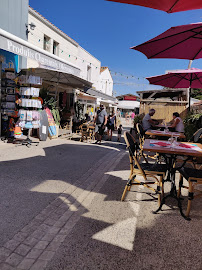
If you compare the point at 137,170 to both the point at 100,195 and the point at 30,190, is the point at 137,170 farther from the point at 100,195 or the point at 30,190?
the point at 30,190

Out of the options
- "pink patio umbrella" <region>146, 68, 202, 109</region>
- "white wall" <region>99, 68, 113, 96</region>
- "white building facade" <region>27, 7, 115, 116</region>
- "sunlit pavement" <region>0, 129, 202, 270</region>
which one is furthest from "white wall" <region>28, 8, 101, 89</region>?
"sunlit pavement" <region>0, 129, 202, 270</region>

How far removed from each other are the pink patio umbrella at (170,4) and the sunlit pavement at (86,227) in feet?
8.41

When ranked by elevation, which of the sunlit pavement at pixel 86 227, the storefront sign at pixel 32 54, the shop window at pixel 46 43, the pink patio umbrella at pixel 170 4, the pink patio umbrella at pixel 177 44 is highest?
the shop window at pixel 46 43

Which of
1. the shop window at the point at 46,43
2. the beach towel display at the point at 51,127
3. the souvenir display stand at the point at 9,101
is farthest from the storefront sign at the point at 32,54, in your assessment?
the shop window at the point at 46,43

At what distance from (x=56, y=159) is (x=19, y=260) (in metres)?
3.91

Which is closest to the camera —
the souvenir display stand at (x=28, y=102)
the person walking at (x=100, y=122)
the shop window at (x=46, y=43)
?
the souvenir display stand at (x=28, y=102)

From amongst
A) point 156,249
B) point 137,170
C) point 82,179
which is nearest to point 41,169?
point 82,179

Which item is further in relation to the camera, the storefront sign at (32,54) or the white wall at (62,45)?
the white wall at (62,45)

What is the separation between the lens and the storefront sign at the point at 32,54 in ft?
15.9

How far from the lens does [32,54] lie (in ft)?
18.6

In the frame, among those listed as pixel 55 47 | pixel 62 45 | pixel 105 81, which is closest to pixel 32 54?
pixel 55 47

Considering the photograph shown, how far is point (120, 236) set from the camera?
8.22 feet

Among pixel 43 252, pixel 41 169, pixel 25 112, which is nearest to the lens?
pixel 43 252

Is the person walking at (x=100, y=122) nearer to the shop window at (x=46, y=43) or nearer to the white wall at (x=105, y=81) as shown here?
the shop window at (x=46, y=43)
